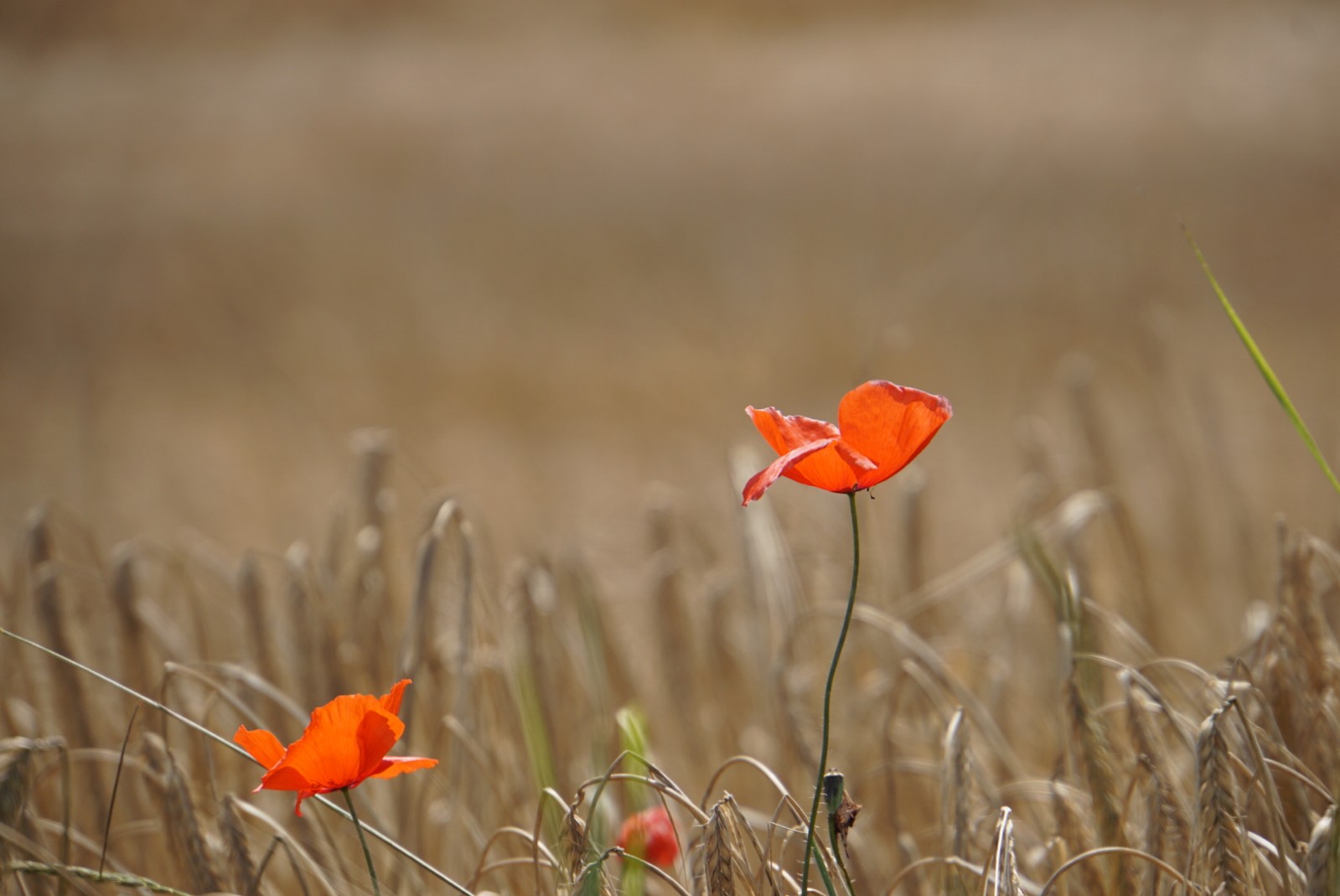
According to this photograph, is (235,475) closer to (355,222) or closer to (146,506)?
(146,506)

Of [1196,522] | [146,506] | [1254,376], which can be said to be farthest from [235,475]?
[1254,376]

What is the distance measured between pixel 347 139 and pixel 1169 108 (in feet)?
6.96

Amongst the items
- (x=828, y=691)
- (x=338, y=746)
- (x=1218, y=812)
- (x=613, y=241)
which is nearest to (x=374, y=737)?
(x=338, y=746)

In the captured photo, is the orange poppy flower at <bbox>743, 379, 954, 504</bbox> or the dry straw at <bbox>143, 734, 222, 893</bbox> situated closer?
the orange poppy flower at <bbox>743, 379, 954, 504</bbox>

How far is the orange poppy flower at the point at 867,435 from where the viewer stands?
266mm

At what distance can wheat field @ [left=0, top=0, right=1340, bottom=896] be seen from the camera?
2.33ft

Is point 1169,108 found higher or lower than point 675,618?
higher

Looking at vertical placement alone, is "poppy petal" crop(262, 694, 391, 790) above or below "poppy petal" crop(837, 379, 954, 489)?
below

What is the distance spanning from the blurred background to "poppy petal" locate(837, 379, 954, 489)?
1.37 m

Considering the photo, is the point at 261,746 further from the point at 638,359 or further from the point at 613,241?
the point at 613,241

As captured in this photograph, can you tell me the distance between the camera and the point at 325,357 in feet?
7.45

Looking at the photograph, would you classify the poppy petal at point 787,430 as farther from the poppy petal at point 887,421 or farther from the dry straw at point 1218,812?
the dry straw at point 1218,812

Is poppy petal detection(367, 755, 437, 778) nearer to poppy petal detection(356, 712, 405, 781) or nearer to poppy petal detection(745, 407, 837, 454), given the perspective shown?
poppy petal detection(356, 712, 405, 781)

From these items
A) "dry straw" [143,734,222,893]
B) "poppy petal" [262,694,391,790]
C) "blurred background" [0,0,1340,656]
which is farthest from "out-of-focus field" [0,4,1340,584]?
"poppy petal" [262,694,391,790]
